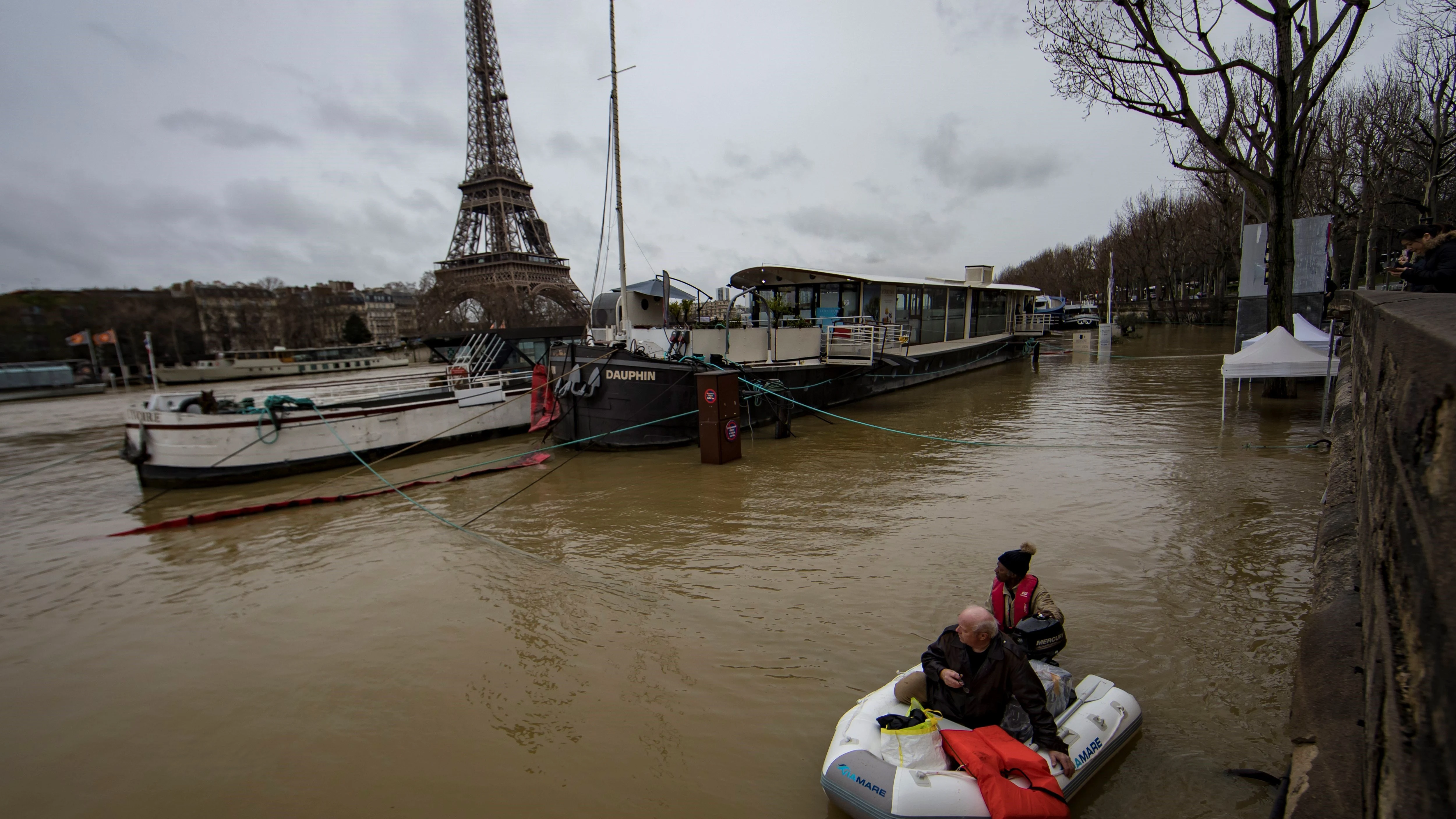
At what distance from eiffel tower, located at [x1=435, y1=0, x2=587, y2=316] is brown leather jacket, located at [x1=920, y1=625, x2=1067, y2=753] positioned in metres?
62.0

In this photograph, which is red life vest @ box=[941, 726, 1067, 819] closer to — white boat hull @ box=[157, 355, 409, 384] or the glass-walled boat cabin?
the glass-walled boat cabin

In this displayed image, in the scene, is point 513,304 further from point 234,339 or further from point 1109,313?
point 1109,313

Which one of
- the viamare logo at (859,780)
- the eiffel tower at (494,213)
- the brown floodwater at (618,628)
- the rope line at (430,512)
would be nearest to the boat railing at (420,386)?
the rope line at (430,512)

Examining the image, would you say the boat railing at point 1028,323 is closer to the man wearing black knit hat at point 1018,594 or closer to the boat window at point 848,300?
the boat window at point 848,300

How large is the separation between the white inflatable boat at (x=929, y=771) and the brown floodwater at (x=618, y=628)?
0.20m

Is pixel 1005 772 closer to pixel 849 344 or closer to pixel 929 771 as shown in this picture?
pixel 929 771

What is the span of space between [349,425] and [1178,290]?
8394 centimetres

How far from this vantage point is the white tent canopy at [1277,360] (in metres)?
11.0

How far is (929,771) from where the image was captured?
336 cm

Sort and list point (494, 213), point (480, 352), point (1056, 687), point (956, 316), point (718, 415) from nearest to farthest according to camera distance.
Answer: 1. point (1056, 687)
2. point (718, 415)
3. point (480, 352)
4. point (956, 316)
5. point (494, 213)

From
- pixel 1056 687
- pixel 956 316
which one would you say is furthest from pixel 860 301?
pixel 1056 687

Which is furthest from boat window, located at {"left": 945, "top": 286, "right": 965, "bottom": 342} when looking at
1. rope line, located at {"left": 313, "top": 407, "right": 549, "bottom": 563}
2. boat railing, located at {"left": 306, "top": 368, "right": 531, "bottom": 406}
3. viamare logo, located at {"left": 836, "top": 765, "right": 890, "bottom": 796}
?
viamare logo, located at {"left": 836, "top": 765, "right": 890, "bottom": 796}

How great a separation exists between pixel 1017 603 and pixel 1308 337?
42.6 feet

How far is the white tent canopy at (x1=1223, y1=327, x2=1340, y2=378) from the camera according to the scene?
11.0 meters
